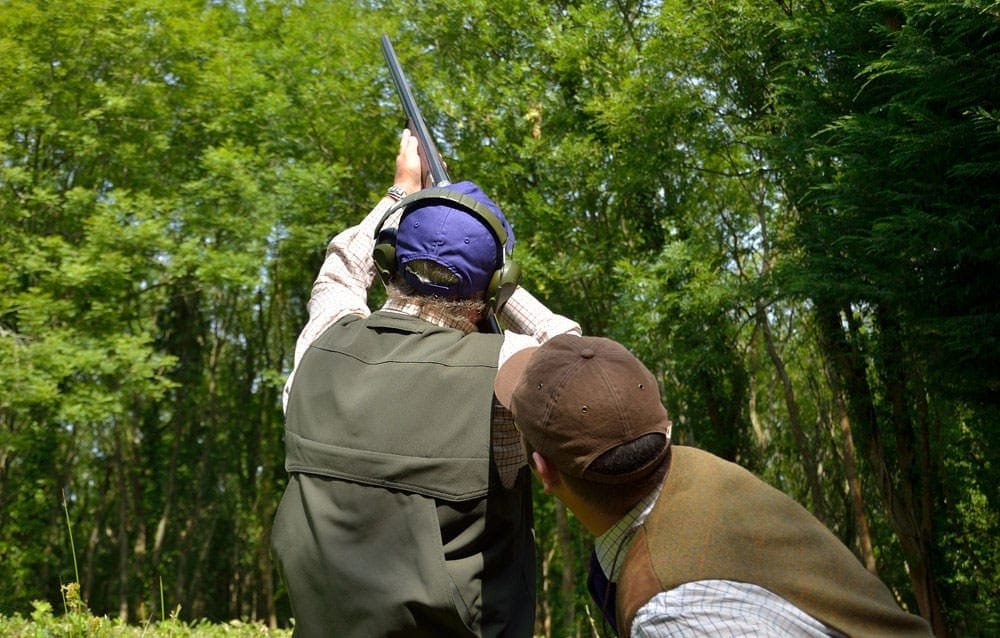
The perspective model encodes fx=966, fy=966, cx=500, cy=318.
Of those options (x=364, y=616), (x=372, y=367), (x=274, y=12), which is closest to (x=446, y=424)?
(x=372, y=367)

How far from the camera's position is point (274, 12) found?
54.2ft

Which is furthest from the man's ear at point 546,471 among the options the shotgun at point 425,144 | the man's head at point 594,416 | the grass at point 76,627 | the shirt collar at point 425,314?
the grass at point 76,627

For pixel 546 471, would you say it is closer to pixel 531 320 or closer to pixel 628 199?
pixel 531 320

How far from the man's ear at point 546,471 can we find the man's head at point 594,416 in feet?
0.04

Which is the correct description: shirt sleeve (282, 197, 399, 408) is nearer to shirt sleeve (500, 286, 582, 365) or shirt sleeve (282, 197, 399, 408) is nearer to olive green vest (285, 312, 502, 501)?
olive green vest (285, 312, 502, 501)

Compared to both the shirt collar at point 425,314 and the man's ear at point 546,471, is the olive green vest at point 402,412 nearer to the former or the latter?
the shirt collar at point 425,314

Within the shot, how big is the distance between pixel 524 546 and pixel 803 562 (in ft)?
2.18

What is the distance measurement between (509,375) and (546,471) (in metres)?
0.25

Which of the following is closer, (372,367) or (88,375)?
(372,367)

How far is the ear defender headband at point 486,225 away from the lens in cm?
202

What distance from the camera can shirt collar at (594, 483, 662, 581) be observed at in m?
1.47

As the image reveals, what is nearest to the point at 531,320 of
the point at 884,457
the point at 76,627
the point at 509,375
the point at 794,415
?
the point at 509,375

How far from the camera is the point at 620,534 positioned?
4.89 ft

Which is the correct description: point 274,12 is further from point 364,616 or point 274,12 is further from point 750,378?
point 364,616
